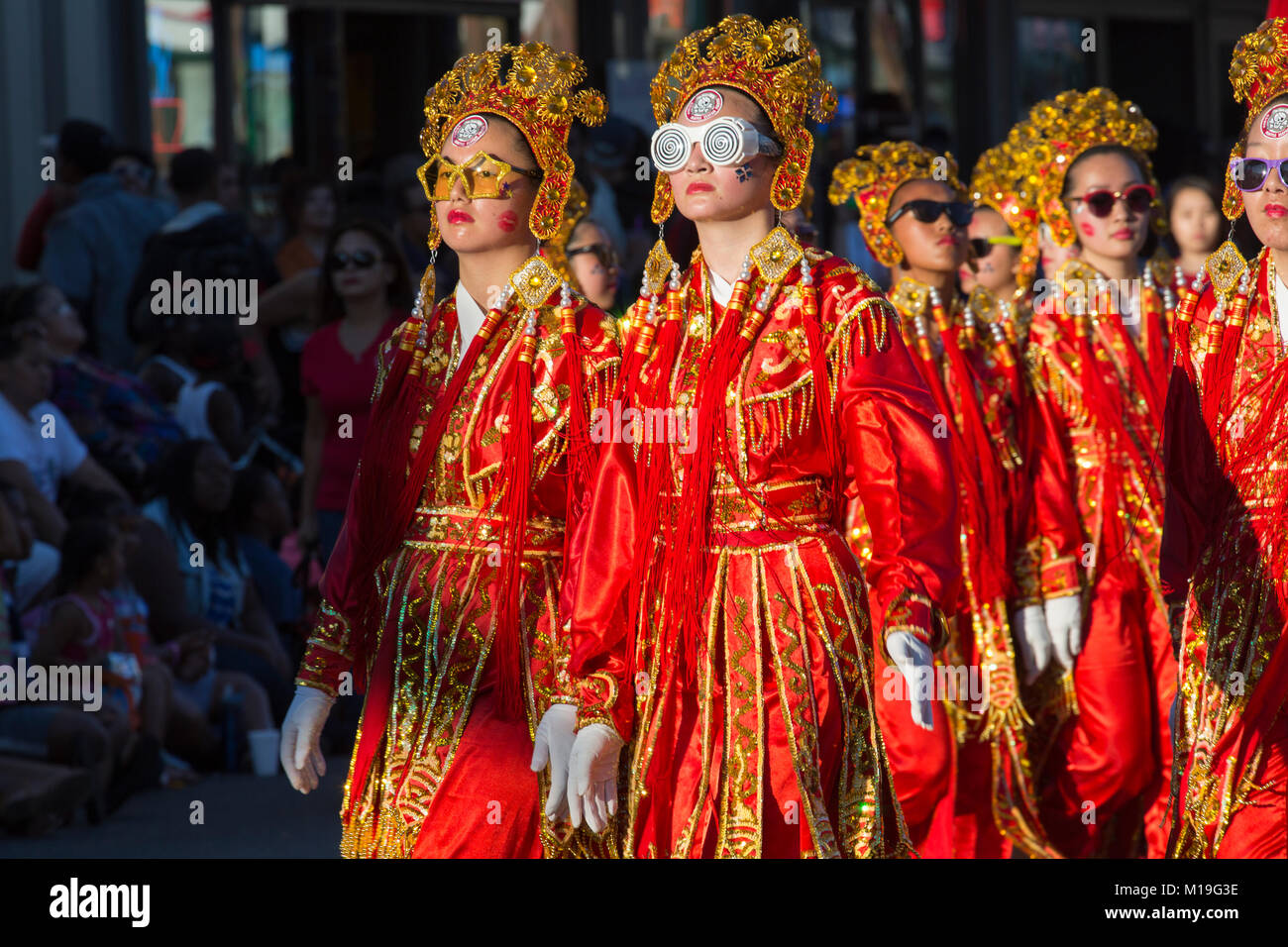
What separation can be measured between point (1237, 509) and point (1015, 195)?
7.47ft

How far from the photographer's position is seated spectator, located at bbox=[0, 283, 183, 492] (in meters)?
8.32

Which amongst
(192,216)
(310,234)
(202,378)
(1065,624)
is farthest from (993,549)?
(310,234)

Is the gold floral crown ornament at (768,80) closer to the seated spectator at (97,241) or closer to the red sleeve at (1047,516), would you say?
the red sleeve at (1047,516)

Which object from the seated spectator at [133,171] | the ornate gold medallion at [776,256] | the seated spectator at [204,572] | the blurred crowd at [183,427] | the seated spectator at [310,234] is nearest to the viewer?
the ornate gold medallion at [776,256]

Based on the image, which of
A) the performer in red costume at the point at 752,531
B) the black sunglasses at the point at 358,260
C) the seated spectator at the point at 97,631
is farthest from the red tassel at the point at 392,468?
the seated spectator at the point at 97,631

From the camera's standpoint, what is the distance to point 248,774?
814 centimetres

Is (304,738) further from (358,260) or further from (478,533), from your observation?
(358,260)

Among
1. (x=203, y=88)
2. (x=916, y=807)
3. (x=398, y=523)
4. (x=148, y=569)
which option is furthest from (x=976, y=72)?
(x=398, y=523)

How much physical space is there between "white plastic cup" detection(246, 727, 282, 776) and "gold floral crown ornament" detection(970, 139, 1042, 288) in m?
3.20

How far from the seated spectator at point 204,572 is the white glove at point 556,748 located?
13.0 feet

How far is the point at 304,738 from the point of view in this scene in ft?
15.1

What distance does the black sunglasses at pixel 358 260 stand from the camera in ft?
24.4

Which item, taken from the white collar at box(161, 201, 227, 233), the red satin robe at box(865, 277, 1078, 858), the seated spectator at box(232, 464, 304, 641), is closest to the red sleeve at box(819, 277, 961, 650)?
the red satin robe at box(865, 277, 1078, 858)

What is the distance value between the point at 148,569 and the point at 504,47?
11.9ft
